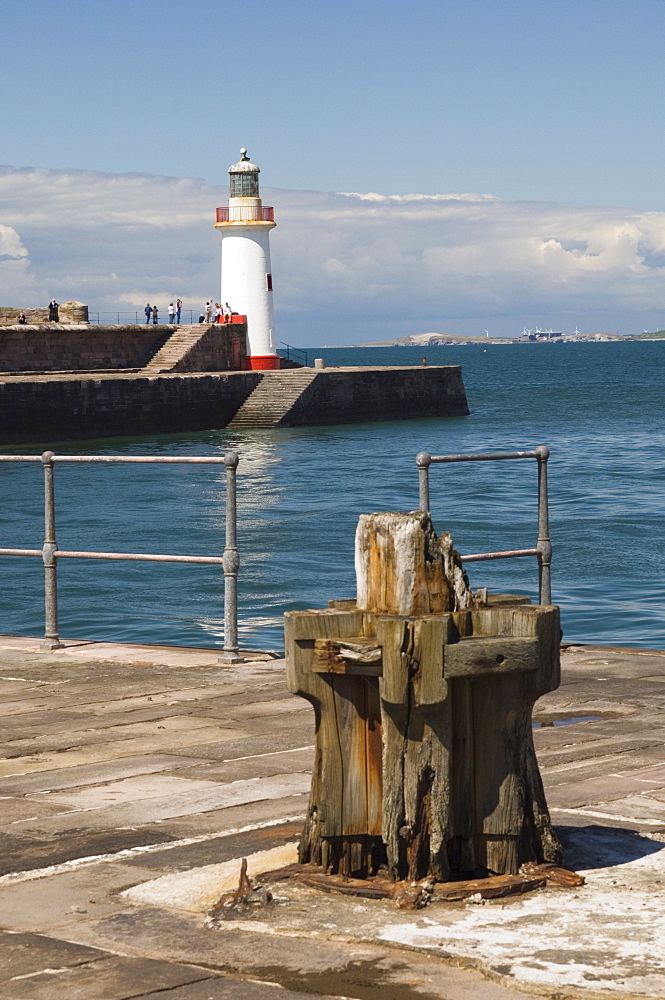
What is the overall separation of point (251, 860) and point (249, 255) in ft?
173

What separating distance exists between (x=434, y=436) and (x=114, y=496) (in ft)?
69.1

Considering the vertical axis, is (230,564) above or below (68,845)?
above

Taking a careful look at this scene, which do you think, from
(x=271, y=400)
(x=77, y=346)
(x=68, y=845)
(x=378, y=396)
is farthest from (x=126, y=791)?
(x=378, y=396)

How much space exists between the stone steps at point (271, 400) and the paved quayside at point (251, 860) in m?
47.2

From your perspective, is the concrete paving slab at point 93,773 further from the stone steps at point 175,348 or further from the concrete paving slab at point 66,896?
the stone steps at point 175,348

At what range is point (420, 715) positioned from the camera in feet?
13.9

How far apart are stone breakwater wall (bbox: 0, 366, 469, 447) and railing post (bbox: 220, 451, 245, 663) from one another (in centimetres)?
3936

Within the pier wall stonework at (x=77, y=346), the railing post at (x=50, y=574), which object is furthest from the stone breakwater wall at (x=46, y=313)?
the railing post at (x=50, y=574)

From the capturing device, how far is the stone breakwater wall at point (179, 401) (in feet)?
158

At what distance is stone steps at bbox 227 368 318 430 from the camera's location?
55.0m

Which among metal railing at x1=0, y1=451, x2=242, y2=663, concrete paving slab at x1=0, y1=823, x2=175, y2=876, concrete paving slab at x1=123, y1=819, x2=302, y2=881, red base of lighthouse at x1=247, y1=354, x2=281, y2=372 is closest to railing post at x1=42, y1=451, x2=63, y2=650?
metal railing at x1=0, y1=451, x2=242, y2=663

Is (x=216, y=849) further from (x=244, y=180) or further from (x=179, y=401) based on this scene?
(x=244, y=180)

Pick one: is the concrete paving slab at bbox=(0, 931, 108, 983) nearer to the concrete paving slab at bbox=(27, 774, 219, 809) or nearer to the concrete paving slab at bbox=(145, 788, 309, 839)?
the concrete paving slab at bbox=(145, 788, 309, 839)

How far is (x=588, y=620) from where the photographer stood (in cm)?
1720
